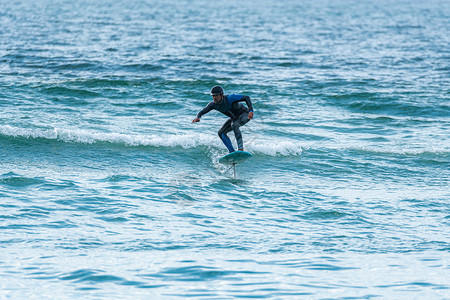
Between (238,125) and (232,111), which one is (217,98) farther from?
(238,125)

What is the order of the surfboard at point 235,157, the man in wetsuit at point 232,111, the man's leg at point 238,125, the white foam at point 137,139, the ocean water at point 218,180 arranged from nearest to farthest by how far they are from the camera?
the ocean water at point 218,180, the surfboard at point 235,157, the man in wetsuit at point 232,111, the man's leg at point 238,125, the white foam at point 137,139

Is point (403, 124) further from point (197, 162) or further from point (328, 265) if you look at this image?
point (328, 265)

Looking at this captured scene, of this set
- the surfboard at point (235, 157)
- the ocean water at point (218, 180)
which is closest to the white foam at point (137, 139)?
the ocean water at point (218, 180)

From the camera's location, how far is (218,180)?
1511 cm

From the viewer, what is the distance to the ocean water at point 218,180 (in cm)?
872

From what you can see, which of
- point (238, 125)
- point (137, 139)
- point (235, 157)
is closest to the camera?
point (235, 157)

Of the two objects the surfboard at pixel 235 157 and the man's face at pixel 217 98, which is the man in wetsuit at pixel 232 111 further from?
the surfboard at pixel 235 157

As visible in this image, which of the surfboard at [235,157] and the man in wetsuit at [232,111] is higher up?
the man in wetsuit at [232,111]

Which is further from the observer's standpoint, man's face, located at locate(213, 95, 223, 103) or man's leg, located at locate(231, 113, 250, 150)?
man's leg, located at locate(231, 113, 250, 150)

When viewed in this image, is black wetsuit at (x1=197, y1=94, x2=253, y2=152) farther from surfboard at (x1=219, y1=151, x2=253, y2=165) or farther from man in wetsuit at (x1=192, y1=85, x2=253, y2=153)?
surfboard at (x1=219, y1=151, x2=253, y2=165)

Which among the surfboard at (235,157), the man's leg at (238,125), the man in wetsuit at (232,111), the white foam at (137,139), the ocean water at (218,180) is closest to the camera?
the ocean water at (218,180)

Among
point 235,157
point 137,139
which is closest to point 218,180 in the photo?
point 235,157

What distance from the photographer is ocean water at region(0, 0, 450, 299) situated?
872 cm

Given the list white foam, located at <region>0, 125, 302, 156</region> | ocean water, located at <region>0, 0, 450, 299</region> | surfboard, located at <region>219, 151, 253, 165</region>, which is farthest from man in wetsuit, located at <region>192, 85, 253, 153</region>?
white foam, located at <region>0, 125, 302, 156</region>
